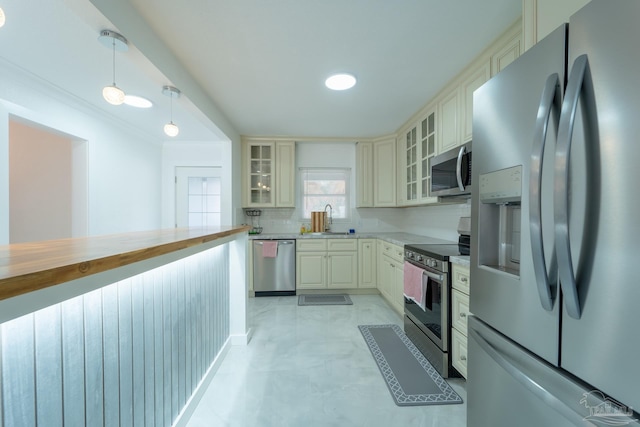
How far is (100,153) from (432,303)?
4.10 metres

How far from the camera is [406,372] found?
2064mm

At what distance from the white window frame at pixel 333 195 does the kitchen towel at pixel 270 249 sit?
836 mm

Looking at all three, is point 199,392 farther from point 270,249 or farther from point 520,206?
point 270,249

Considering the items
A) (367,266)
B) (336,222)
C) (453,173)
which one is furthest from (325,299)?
(453,173)

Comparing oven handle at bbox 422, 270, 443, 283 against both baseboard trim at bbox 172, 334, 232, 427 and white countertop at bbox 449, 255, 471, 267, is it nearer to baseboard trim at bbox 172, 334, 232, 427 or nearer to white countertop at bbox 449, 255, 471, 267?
white countertop at bbox 449, 255, 471, 267

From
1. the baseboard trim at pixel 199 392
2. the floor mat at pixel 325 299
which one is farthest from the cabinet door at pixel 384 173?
the baseboard trim at pixel 199 392

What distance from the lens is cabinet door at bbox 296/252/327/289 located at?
396cm

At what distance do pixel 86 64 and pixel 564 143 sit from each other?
3.10 m

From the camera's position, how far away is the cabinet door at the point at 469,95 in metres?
2.08

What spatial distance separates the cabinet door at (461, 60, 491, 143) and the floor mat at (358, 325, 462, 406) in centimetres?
189

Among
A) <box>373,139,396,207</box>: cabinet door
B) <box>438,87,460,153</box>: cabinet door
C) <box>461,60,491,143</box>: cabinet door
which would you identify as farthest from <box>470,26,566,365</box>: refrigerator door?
<box>373,139,396,207</box>: cabinet door

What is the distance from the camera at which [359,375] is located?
2029 mm

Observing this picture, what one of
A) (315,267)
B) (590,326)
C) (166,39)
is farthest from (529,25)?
(315,267)

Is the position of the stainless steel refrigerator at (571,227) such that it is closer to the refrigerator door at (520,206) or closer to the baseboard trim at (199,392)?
the refrigerator door at (520,206)
